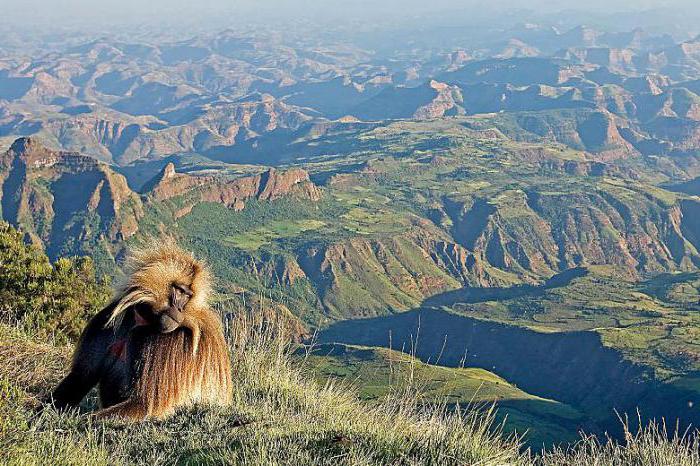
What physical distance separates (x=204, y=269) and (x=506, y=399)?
414 feet

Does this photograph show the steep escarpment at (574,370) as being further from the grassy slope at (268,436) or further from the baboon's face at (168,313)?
the baboon's face at (168,313)

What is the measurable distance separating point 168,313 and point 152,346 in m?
0.46

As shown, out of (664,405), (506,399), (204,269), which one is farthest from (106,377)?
(664,405)

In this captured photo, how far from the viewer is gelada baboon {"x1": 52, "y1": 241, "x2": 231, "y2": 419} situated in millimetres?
8086

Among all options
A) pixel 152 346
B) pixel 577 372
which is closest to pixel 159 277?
pixel 152 346

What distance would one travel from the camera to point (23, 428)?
21.7 feet

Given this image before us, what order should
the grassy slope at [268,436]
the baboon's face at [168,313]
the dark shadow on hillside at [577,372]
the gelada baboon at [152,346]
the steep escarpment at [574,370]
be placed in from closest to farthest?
the grassy slope at [268,436], the baboon's face at [168,313], the gelada baboon at [152,346], the dark shadow on hillside at [577,372], the steep escarpment at [574,370]

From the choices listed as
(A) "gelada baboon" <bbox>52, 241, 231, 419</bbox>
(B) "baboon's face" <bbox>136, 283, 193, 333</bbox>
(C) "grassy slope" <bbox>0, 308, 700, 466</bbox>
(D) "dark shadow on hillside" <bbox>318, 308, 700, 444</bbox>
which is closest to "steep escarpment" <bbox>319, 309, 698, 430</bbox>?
(D) "dark shadow on hillside" <bbox>318, 308, 700, 444</bbox>

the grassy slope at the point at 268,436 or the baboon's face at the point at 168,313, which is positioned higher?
the baboon's face at the point at 168,313

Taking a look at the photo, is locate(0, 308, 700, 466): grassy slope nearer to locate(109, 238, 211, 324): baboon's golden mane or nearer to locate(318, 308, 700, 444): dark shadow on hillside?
locate(109, 238, 211, 324): baboon's golden mane

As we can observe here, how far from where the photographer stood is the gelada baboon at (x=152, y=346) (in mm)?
8086

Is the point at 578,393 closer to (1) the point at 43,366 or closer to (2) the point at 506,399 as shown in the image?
(2) the point at 506,399

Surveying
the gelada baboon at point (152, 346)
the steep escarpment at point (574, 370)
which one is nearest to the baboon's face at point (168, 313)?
the gelada baboon at point (152, 346)

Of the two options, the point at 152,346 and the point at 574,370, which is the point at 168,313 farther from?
the point at 574,370
